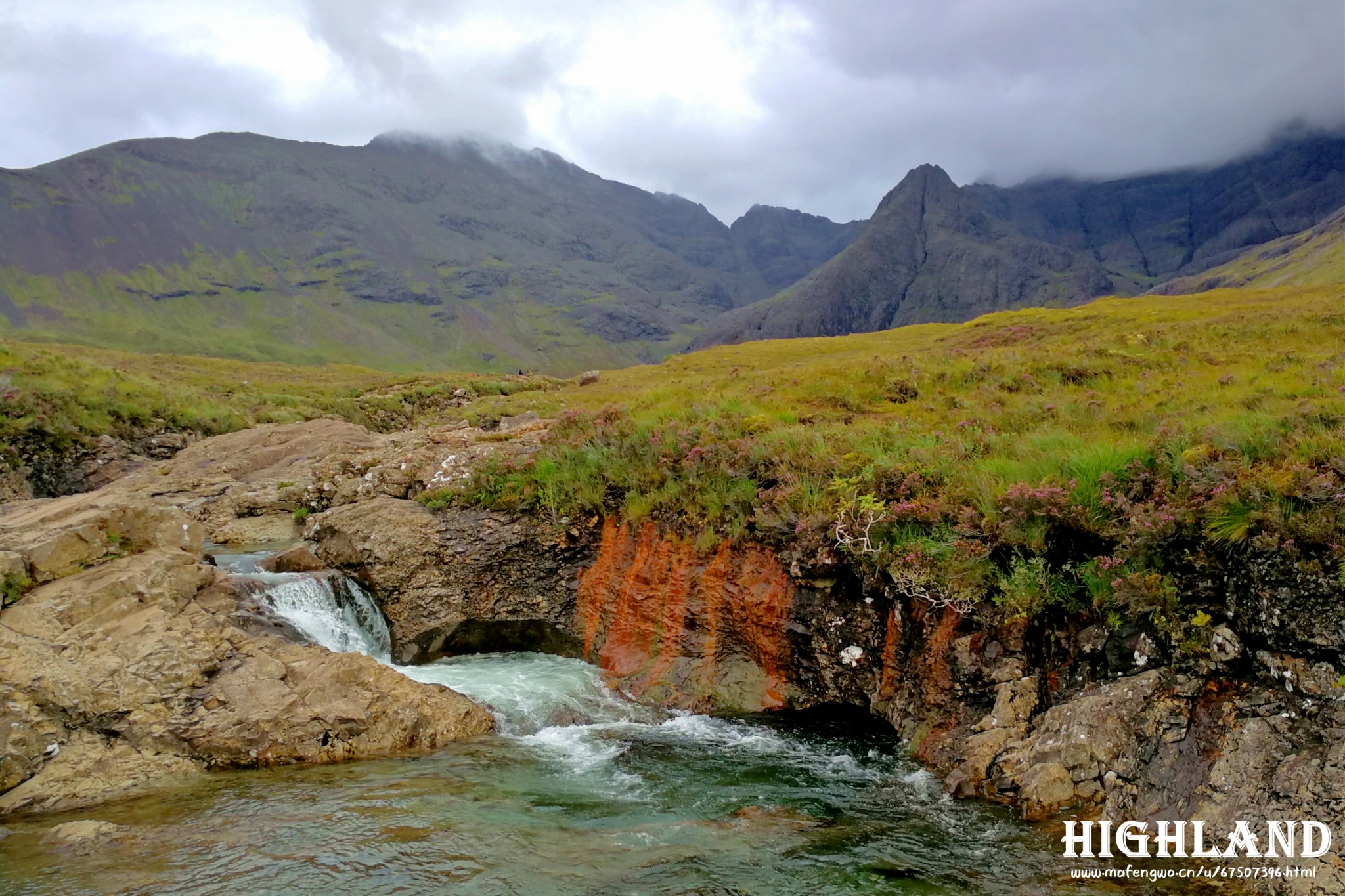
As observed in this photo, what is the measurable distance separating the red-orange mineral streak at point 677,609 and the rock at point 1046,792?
4.81 m

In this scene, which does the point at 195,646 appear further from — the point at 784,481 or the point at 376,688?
the point at 784,481

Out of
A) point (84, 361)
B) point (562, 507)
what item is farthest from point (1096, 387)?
point (84, 361)

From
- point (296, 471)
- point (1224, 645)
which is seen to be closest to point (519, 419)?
point (296, 471)

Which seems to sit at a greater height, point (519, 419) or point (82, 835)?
point (519, 419)

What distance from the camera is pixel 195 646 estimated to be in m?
11.6

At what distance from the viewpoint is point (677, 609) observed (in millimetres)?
14641

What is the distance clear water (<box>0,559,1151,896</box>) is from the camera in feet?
25.4

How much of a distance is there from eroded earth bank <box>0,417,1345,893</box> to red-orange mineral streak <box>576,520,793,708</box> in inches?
1.7

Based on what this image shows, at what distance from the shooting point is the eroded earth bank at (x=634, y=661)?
823 cm

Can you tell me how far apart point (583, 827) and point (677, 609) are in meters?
A: 5.89

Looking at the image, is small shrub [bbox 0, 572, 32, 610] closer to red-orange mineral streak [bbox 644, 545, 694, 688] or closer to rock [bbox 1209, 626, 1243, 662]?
red-orange mineral streak [bbox 644, 545, 694, 688]

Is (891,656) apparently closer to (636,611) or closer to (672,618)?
(672,618)

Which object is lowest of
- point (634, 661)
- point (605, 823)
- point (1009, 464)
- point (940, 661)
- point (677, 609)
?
point (605, 823)

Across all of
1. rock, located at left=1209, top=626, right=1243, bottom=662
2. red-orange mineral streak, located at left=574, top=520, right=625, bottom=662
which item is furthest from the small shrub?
rock, located at left=1209, top=626, right=1243, bottom=662
